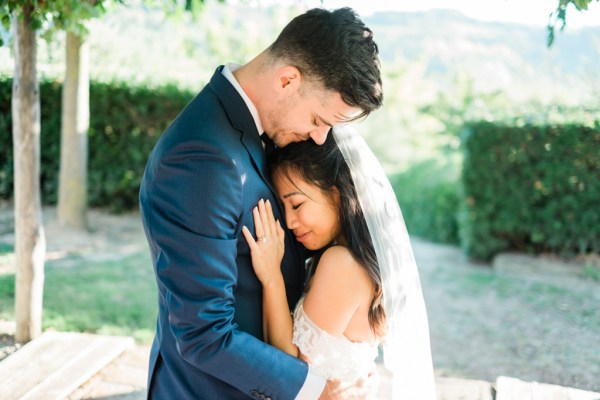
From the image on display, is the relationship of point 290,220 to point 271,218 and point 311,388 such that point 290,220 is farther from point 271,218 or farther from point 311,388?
point 311,388

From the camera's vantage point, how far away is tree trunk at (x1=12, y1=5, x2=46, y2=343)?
3.59 m

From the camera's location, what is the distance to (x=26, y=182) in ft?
12.0

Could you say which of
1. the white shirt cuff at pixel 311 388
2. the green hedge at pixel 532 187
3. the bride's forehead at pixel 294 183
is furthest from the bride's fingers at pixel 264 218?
the green hedge at pixel 532 187

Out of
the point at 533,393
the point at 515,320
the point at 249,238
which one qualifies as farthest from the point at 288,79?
the point at 515,320

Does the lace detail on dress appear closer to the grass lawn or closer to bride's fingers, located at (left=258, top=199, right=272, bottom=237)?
bride's fingers, located at (left=258, top=199, right=272, bottom=237)

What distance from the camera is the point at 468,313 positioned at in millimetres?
6199

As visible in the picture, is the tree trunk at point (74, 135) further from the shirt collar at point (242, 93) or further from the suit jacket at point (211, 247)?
the suit jacket at point (211, 247)

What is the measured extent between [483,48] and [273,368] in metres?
34.2

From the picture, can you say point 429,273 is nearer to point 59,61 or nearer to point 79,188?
point 79,188

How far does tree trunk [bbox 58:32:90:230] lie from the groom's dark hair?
6053mm

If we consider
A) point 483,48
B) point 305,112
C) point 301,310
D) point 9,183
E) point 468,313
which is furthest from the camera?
point 483,48

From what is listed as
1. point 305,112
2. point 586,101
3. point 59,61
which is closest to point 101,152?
point 59,61

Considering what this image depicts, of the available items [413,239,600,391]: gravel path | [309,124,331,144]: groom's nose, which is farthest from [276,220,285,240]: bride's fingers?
[413,239,600,391]: gravel path

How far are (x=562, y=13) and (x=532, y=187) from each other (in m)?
5.29
